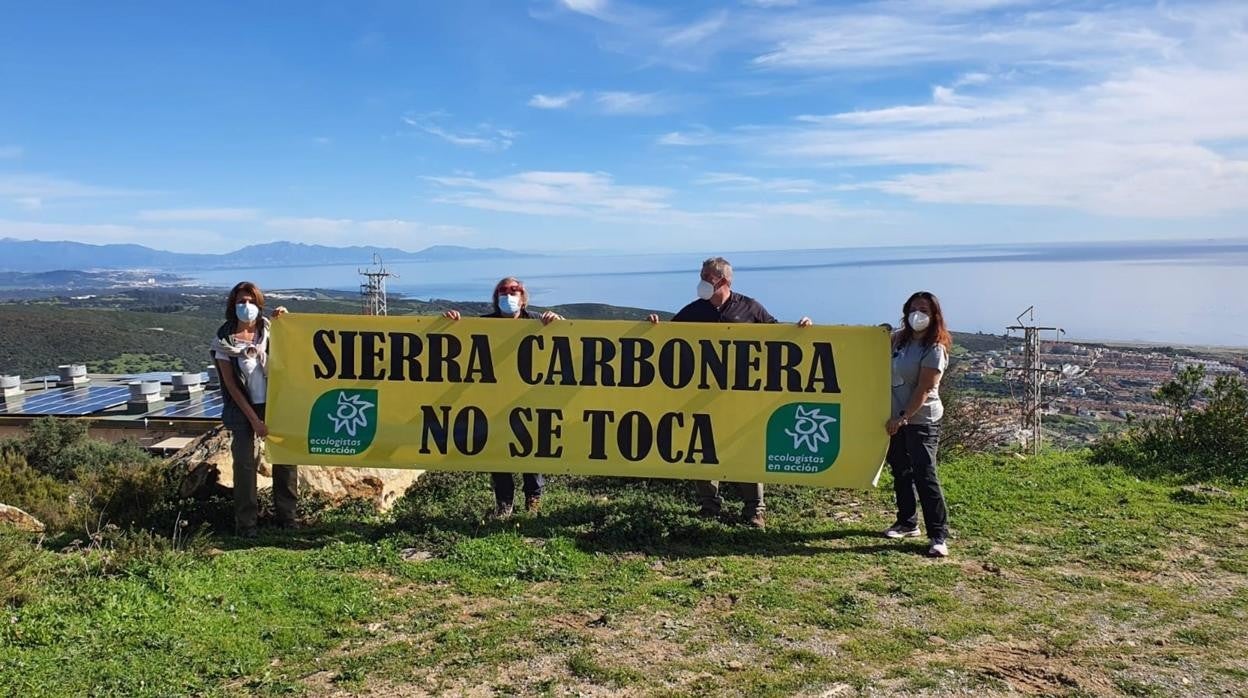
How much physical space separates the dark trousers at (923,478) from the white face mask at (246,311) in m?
5.58

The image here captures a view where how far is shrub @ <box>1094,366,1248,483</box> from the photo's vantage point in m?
8.95

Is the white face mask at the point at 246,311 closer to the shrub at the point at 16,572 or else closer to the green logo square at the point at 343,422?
the green logo square at the point at 343,422

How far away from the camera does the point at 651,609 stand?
16.0 feet

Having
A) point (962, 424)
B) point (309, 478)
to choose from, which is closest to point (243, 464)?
point (309, 478)

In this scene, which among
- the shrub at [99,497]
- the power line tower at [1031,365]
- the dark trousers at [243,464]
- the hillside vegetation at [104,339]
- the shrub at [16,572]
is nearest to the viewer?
the shrub at [16,572]

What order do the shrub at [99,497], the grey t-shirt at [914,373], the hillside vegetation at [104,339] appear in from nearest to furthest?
1. the grey t-shirt at [914,373]
2. the shrub at [99,497]
3. the hillside vegetation at [104,339]

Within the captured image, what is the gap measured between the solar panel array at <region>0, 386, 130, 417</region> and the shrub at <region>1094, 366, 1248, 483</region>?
142 ft

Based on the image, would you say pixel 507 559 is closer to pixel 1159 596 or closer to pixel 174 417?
pixel 1159 596

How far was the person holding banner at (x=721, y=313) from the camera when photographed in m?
6.62

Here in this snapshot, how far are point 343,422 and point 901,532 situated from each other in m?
5.02

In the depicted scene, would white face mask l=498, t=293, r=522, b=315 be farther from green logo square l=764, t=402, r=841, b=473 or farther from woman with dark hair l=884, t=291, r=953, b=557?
woman with dark hair l=884, t=291, r=953, b=557

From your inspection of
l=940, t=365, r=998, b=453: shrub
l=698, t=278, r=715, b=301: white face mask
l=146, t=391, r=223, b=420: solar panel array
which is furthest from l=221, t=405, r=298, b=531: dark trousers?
l=146, t=391, r=223, b=420: solar panel array

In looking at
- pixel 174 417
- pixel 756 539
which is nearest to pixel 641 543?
pixel 756 539

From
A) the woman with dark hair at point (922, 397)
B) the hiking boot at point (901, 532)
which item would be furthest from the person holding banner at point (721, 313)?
the woman with dark hair at point (922, 397)
